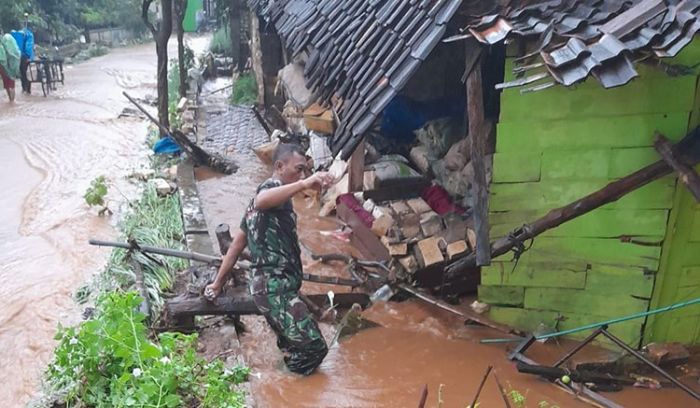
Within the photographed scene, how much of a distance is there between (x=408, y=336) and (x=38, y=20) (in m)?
23.5

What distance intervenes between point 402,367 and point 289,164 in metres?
2.01

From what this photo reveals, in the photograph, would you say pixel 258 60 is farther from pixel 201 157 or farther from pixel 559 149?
pixel 559 149

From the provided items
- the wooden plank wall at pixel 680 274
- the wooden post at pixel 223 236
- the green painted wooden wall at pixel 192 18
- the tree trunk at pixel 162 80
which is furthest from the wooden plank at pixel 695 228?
the green painted wooden wall at pixel 192 18

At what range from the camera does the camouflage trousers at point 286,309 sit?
14.0ft

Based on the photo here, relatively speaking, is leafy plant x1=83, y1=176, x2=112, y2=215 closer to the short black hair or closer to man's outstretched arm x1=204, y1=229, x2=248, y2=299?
man's outstretched arm x1=204, y1=229, x2=248, y2=299

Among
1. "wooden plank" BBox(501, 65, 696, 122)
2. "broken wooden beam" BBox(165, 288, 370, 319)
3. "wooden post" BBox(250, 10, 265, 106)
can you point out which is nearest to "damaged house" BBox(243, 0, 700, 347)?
"wooden plank" BBox(501, 65, 696, 122)

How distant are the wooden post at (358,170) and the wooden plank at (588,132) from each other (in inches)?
87.3

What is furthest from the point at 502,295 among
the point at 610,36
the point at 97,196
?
the point at 97,196

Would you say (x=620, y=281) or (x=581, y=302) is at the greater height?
(x=620, y=281)

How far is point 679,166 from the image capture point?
156 inches

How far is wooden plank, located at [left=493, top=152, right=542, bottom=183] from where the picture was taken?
Result: 468 centimetres

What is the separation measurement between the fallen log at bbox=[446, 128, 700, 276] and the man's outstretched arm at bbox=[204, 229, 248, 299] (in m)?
2.05

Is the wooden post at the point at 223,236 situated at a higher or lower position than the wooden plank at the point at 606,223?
lower

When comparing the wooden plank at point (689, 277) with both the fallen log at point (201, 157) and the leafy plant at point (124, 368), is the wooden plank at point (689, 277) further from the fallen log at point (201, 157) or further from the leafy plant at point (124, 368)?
the fallen log at point (201, 157)
